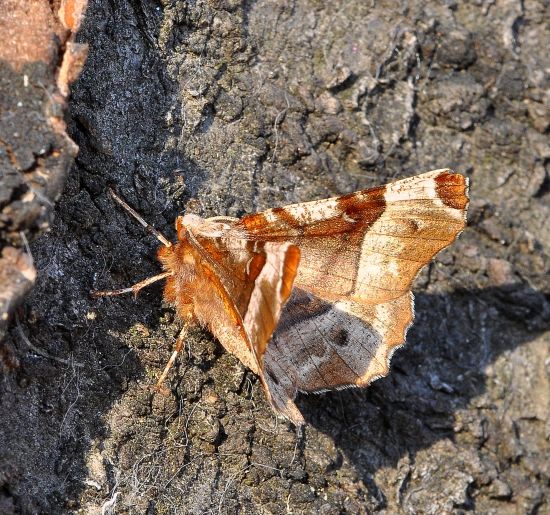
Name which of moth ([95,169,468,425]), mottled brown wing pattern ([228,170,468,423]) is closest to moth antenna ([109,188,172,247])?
moth ([95,169,468,425])

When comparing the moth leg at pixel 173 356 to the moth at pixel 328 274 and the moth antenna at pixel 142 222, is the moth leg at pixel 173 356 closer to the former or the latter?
the moth at pixel 328 274

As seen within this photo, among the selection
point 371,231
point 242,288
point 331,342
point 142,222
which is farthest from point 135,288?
point 371,231

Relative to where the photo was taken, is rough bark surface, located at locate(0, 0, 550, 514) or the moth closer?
rough bark surface, located at locate(0, 0, 550, 514)

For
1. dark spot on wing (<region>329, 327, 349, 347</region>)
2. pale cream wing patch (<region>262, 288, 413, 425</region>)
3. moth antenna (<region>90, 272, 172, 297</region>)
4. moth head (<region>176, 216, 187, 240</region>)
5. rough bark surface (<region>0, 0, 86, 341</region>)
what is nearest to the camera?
rough bark surface (<region>0, 0, 86, 341</region>)

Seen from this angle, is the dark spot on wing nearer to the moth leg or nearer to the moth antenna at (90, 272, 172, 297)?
the moth leg

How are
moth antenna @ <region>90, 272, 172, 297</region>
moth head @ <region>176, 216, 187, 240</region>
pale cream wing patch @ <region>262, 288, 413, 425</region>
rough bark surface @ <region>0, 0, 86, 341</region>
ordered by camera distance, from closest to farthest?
rough bark surface @ <region>0, 0, 86, 341</region> → moth antenna @ <region>90, 272, 172, 297</region> → moth head @ <region>176, 216, 187, 240</region> → pale cream wing patch @ <region>262, 288, 413, 425</region>

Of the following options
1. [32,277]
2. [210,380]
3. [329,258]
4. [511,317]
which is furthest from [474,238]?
[32,277]
